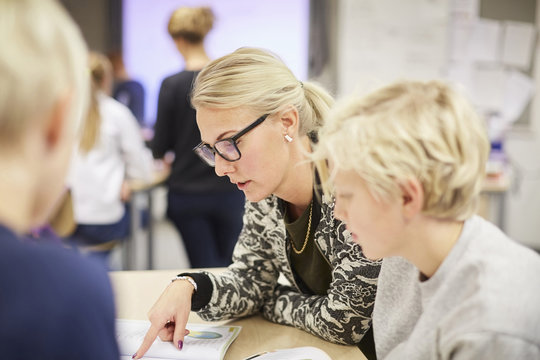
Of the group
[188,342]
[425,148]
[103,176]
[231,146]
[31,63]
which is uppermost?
[31,63]

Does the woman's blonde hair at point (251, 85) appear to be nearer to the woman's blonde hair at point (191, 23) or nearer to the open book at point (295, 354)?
the open book at point (295, 354)

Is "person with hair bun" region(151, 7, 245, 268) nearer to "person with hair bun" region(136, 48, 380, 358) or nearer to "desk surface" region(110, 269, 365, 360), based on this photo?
"desk surface" region(110, 269, 365, 360)

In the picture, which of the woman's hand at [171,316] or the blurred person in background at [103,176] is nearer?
the woman's hand at [171,316]

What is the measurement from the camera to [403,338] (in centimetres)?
→ 93

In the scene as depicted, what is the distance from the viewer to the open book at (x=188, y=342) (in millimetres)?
1033

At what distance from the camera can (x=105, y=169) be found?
273 cm

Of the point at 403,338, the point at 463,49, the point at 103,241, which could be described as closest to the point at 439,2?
the point at 463,49

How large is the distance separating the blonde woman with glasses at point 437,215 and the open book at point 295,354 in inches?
9.0

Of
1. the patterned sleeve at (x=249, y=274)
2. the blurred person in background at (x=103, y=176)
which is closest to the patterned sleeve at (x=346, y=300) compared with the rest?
the patterned sleeve at (x=249, y=274)

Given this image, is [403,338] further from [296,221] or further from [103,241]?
[103,241]

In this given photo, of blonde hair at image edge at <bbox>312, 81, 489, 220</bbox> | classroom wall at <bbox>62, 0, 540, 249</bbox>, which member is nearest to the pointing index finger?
blonde hair at image edge at <bbox>312, 81, 489, 220</bbox>

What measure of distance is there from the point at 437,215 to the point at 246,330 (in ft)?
1.92

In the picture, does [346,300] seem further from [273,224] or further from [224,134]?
[224,134]

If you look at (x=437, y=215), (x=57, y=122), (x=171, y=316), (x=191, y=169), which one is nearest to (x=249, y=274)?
(x=171, y=316)
